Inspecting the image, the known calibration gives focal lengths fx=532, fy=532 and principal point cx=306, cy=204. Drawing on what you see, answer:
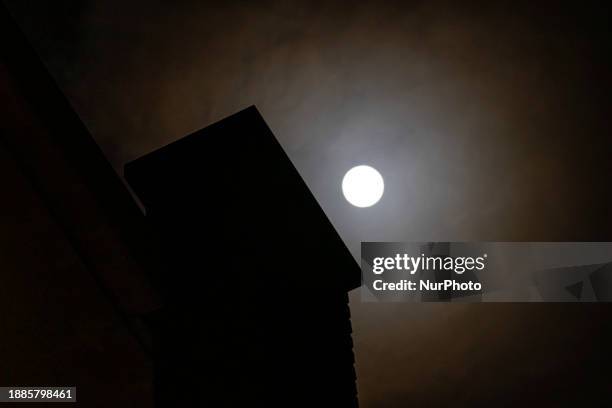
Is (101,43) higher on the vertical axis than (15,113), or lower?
higher

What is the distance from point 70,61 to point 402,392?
282 cm

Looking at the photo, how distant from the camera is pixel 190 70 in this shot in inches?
126

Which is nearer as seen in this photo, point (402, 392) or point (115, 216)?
point (115, 216)

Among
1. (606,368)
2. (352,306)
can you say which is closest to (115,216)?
(352,306)

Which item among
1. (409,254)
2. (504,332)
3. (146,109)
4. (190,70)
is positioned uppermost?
(190,70)

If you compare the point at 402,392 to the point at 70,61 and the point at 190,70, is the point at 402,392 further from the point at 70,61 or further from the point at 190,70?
the point at 70,61

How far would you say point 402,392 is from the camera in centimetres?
319

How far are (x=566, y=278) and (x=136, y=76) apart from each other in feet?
9.40

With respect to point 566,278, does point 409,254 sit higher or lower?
higher

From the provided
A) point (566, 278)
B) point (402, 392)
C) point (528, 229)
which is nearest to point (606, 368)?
point (566, 278)

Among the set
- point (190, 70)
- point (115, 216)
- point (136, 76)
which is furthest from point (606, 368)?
point (115, 216)

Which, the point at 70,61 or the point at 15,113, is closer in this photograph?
the point at 15,113

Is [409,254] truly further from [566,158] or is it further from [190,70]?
[190,70]

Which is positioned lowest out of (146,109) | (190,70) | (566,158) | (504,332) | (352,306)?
(504,332)
